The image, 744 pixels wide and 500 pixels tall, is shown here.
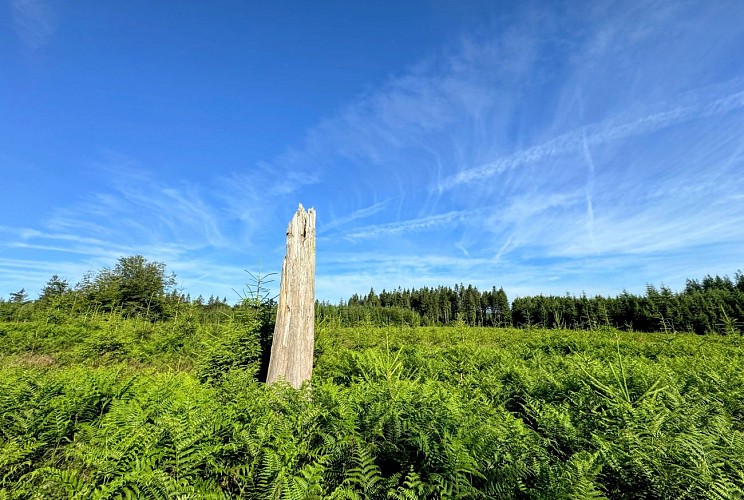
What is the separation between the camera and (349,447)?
94.3 inches

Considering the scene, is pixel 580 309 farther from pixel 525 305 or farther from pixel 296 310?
pixel 296 310

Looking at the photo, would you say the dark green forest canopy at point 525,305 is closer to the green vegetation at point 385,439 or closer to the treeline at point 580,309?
the treeline at point 580,309

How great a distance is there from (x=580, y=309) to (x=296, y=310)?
51648 millimetres

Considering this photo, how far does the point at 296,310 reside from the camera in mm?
5742

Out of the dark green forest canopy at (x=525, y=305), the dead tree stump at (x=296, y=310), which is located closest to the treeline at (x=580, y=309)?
the dark green forest canopy at (x=525, y=305)

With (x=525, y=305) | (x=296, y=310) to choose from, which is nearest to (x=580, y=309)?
(x=525, y=305)

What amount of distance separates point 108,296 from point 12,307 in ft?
16.4

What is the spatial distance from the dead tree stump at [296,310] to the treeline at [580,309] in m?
7.18

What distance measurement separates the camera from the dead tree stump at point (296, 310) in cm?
548

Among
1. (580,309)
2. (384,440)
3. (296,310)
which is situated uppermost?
(580,309)

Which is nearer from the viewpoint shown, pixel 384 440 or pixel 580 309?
pixel 384 440

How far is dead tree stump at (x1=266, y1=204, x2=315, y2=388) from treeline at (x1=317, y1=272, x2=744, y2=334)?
7.18 m

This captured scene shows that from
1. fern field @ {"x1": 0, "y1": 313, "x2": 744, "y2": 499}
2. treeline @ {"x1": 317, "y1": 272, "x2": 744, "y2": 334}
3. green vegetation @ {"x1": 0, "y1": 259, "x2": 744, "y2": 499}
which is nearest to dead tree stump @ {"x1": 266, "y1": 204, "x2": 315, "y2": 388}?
green vegetation @ {"x1": 0, "y1": 259, "x2": 744, "y2": 499}

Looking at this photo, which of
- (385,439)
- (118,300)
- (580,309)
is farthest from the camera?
(580,309)
